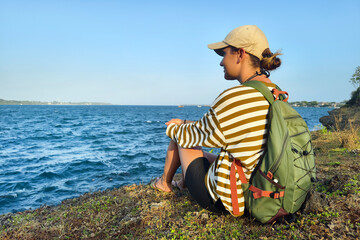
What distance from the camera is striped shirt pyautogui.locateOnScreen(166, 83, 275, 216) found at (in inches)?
81.6

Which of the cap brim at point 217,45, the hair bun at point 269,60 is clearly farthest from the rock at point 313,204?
the cap brim at point 217,45

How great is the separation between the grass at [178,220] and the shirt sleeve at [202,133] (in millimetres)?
988

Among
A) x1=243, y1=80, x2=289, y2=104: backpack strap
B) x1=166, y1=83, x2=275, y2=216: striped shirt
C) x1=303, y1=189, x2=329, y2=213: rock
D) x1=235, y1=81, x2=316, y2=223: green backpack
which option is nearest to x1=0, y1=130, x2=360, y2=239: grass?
x1=303, y1=189, x2=329, y2=213: rock

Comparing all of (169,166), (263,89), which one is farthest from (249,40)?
(169,166)

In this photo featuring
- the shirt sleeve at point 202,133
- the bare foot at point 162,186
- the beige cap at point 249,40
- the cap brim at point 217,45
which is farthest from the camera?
the bare foot at point 162,186

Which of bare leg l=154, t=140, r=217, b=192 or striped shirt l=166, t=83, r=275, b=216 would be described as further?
bare leg l=154, t=140, r=217, b=192

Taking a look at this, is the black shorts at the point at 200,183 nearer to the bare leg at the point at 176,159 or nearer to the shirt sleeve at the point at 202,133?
the bare leg at the point at 176,159

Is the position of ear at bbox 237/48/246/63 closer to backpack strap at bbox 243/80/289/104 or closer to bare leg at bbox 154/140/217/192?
backpack strap at bbox 243/80/289/104

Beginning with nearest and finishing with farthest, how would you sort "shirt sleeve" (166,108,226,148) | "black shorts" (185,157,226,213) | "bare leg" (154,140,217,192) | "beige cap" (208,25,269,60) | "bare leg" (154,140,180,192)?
"shirt sleeve" (166,108,226,148) → "beige cap" (208,25,269,60) → "black shorts" (185,157,226,213) → "bare leg" (154,140,217,192) → "bare leg" (154,140,180,192)

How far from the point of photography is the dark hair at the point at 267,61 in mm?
2420

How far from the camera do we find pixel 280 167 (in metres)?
2.03

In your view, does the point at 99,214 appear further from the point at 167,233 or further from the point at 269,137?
the point at 269,137

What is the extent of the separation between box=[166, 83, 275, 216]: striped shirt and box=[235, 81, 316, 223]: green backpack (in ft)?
0.24

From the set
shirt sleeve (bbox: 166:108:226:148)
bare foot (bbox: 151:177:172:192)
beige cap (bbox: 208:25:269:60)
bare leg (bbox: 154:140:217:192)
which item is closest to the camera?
shirt sleeve (bbox: 166:108:226:148)
